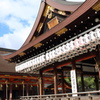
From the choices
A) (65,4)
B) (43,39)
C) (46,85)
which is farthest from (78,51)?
(46,85)

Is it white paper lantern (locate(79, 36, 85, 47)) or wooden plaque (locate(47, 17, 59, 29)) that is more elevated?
wooden plaque (locate(47, 17, 59, 29))

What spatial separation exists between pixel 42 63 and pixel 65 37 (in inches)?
110

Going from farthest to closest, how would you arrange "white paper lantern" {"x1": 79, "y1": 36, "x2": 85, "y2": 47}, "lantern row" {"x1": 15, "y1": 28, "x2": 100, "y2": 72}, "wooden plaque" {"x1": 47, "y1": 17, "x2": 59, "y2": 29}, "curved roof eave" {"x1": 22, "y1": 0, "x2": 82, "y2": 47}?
"wooden plaque" {"x1": 47, "y1": 17, "x2": 59, "y2": 29} → "curved roof eave" {"x1": 22, "y1": 0, "x2": 82, "y2": 47} → "white paper lantern" {"x1": 79, "y1": 36, "x2": 85, "y2": 47} → "lantern row" {"x1": 15, "y1": 28, "x2": 100, "y2": 72}

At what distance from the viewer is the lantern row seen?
7699mm

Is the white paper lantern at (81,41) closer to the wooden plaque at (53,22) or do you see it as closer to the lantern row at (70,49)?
the lantern row at (70,49)

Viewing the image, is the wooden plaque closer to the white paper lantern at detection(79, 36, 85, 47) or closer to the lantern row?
the lantern row

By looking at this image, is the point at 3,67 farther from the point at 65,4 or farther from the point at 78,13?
the point at 78,13

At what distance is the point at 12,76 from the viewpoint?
2059 centimetres

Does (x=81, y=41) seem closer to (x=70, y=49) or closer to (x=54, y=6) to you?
(x=70, y=49)

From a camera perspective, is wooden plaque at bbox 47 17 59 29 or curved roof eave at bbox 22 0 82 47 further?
wooden plaque at bbox 47 17 59 29

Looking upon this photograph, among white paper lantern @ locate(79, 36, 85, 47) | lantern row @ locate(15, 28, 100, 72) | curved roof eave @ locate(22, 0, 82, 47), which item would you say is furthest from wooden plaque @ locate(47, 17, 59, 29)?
white paper lantern @ locate(79, 36, 85, 47)

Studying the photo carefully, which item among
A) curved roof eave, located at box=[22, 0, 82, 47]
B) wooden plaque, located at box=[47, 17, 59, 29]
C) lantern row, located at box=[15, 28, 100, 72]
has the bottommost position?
lantern row, located at box=[15, 28, 100, 72]

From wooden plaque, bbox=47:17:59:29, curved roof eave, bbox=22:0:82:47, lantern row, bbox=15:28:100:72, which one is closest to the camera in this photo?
lantern row, bbox=15:28:100:72

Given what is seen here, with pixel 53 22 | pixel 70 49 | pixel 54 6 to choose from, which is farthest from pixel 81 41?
pixel 54 6
